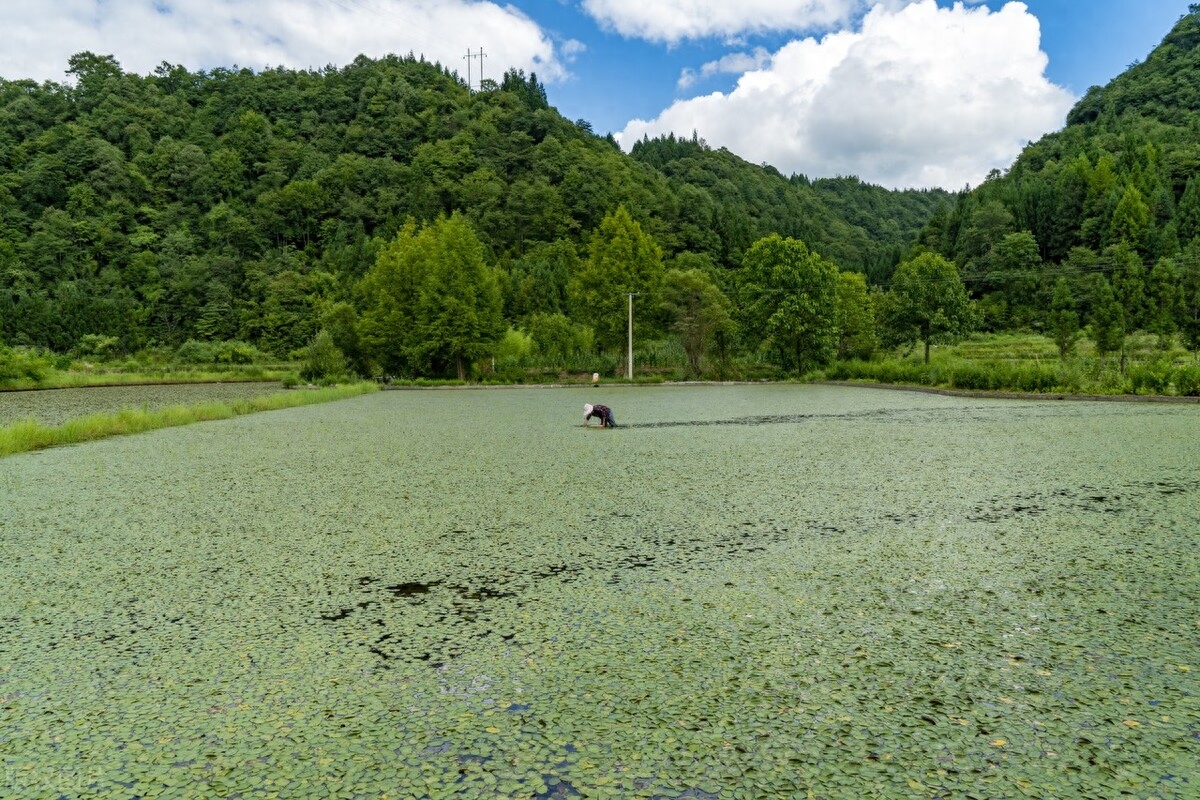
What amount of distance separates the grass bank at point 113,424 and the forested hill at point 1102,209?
128ft

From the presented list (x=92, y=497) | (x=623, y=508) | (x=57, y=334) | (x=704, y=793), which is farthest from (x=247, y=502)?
(x=57, y=334)

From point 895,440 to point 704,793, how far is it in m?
8.13

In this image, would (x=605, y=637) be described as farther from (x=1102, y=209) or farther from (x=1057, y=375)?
(x=1102, y=209)

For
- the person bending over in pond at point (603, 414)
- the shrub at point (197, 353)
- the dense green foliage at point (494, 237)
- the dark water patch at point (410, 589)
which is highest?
the dense green foliage at point (494, 237)

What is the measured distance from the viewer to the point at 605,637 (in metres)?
2.65

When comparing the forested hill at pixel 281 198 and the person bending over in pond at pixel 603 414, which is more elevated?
the forested hill at pixel 281 198

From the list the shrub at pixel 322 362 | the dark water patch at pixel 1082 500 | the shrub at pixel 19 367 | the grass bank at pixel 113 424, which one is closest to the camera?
the dark water patch at pixel 1082 500

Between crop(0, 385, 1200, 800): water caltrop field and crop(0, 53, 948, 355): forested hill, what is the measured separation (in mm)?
44891

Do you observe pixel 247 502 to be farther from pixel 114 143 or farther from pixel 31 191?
pixel 114 143

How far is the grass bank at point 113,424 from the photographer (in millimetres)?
8836

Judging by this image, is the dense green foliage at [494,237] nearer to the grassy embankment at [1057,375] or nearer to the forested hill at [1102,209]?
the forested hill at [1102,209]

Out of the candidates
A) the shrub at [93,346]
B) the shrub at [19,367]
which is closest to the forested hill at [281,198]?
the shrub at [93,346]

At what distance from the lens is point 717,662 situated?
2416 millimetres

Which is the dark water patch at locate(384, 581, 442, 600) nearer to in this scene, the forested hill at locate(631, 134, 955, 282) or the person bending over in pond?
the person bending over in pond
